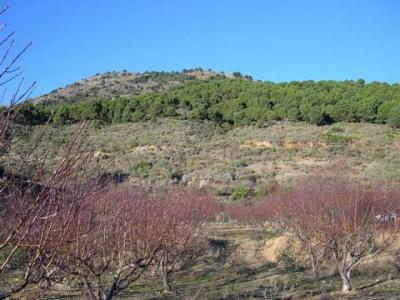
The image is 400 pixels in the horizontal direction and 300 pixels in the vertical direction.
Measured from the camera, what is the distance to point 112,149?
43344 mm

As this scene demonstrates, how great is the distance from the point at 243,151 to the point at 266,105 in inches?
429

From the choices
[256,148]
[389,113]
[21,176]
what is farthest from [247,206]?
[21,176]

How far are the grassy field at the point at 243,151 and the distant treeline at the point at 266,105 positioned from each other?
1.21 m

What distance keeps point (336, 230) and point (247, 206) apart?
56.6 ft

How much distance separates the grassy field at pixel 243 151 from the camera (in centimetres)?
3828

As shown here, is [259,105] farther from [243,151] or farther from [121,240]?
[121,240]

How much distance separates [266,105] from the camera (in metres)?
54.7

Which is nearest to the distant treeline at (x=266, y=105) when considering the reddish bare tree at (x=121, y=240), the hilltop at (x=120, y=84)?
the hilltop at (x=120, y=84)

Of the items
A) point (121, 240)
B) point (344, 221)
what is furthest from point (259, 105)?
point (121, 240)

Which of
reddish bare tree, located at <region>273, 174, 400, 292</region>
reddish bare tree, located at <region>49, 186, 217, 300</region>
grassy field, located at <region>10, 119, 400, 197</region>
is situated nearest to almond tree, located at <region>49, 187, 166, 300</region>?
reddish bare tree, located at <region>49, 186, 217, 300</region>

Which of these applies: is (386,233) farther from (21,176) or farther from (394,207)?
(21,176)

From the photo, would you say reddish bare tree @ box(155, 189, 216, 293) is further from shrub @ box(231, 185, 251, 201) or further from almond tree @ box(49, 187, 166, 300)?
shrub @ box(231, 185, 251, 201)

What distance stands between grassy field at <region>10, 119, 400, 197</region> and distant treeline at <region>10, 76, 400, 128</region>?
1208 millimetres

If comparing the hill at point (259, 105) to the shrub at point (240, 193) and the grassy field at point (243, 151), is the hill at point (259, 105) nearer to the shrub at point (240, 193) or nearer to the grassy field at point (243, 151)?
the grassy field at point (243, 151)
